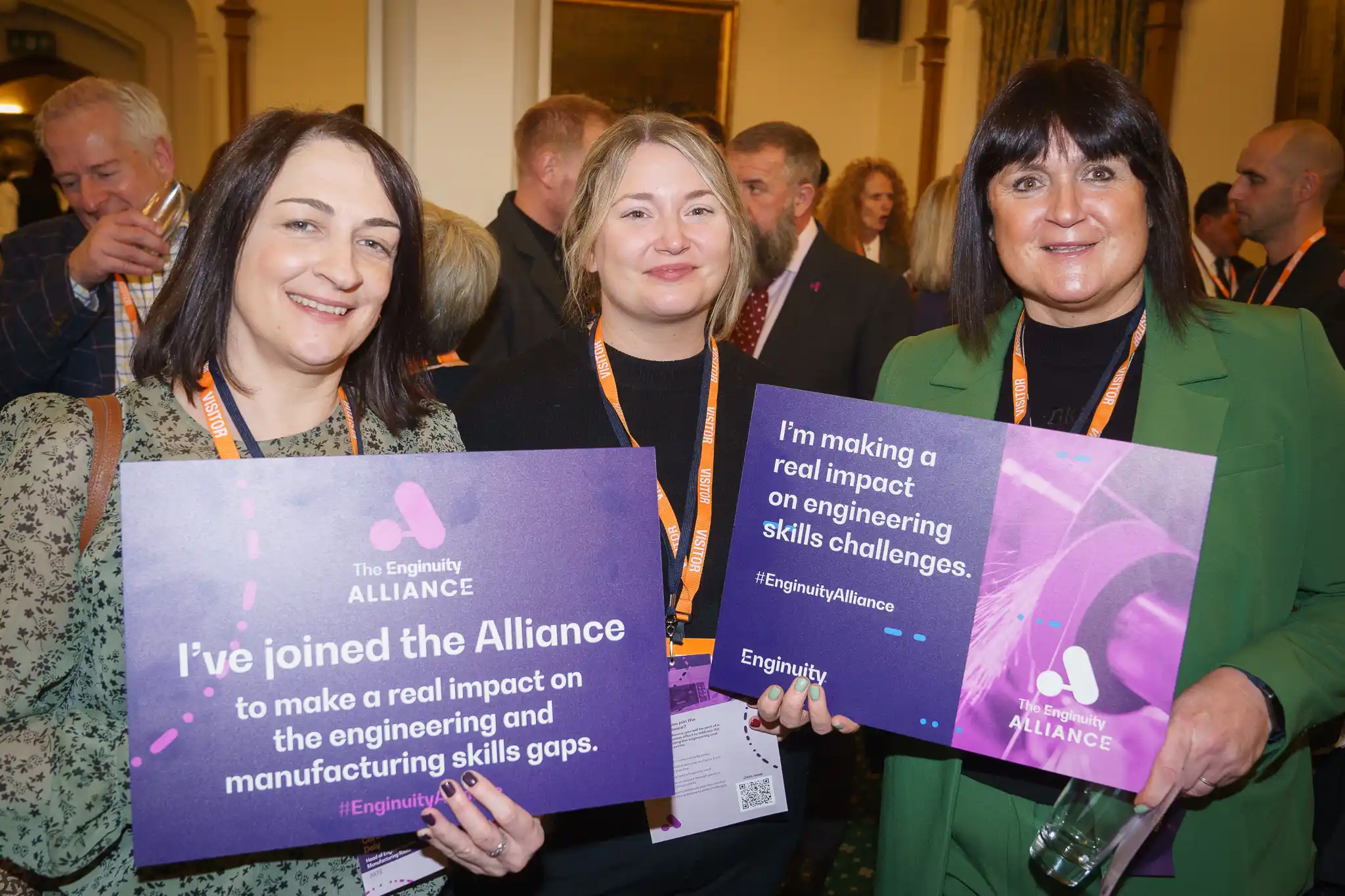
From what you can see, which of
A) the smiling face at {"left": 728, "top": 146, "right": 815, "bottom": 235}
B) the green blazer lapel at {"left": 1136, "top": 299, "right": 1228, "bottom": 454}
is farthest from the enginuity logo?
the smiling face at {"left": 728, "top": 146, "right": 815, "bottom": 235}

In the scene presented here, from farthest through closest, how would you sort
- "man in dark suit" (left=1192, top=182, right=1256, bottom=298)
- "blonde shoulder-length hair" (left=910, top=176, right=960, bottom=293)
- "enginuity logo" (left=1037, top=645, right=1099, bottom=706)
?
"man in dark suit" (left=1192, top=182, right=1256, bottom=298)
"blonde shoulder-length hair" (left=910, top=176, right=960, bottom=293)
"enginuity logo" (left=1037, top=645, right=1099, bottom=706)

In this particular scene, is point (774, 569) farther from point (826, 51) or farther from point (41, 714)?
point (826, 51)

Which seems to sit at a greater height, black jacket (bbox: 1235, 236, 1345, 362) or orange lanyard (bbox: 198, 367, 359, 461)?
black jacket (bbox: 1235, 236, 1345, 362)

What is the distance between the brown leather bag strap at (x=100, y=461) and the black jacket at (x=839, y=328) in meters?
2.64

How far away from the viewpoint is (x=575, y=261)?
210cm

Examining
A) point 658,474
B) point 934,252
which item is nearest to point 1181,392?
point 658,474

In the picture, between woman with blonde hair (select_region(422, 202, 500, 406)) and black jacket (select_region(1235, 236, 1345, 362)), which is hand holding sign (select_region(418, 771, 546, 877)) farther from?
black jacket (select_region(1235, 236, 1345, 362))

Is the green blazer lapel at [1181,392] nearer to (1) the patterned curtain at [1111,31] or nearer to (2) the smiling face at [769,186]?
(2) the smiling face at [769,186]

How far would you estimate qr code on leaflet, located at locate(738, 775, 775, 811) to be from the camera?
72.2 inches

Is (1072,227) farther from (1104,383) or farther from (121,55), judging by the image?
(121,55)

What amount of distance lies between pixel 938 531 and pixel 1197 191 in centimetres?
673

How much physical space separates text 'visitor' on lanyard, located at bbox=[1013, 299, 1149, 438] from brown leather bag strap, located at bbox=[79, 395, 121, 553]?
4.53 ft

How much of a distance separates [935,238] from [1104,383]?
8.84 feet

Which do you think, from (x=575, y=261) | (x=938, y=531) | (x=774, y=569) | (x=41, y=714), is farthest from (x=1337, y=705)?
(x=41, y=714)
